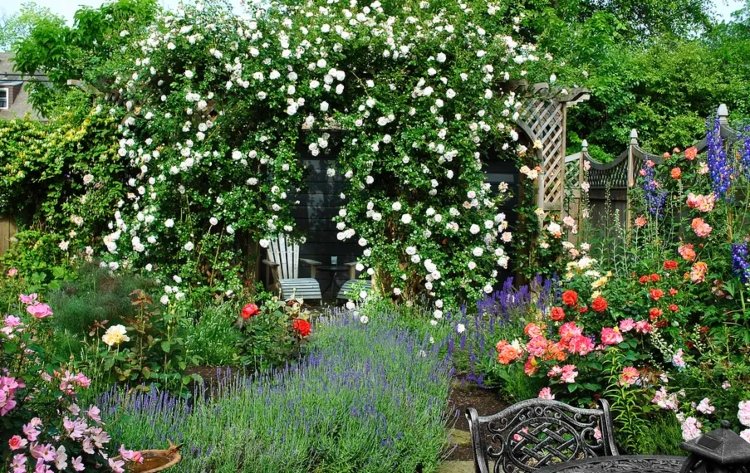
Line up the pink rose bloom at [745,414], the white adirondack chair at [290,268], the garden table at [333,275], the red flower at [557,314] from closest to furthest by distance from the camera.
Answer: the pink rose bloom at [745,414]
the red flower at [557,314]
the white adirondack chair at [290,268]
the garden table at [333,275]

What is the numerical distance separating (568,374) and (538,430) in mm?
1424

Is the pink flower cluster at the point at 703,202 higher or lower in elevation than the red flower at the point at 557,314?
higher

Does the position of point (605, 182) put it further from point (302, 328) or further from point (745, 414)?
point (745, 414)

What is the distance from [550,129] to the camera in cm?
682

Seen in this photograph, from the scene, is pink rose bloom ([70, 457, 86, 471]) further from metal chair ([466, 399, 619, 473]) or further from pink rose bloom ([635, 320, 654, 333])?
pink rose bloom ([635, 320, 654, 333])

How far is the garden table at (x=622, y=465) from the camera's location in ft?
6.54

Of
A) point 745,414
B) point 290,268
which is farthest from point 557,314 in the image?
point 290,268

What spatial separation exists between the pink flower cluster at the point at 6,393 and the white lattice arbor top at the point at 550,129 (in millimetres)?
5165

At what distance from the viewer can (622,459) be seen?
82.0 inches

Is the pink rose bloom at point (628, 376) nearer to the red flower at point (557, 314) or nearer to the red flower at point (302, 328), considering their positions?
the red flower at point (557, 314)

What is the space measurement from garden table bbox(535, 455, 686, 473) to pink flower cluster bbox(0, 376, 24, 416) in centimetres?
138

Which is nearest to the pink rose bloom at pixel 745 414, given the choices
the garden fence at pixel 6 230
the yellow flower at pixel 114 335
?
the yellow flower at pixel 114 335

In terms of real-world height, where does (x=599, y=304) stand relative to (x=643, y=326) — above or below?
above

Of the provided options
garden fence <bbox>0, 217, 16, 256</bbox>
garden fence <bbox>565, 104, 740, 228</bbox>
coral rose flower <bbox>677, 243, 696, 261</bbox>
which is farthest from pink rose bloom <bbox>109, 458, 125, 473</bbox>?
garden fence <bbox>565, 104, 740, 228</bbox>
